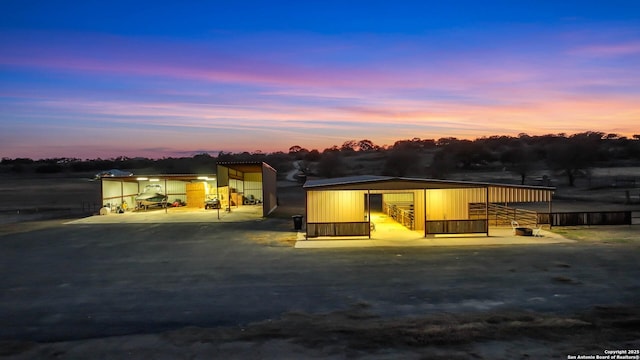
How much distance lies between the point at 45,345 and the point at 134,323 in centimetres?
179

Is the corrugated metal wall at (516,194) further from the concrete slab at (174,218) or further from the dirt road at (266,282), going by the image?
the concrete slab at (174,218)

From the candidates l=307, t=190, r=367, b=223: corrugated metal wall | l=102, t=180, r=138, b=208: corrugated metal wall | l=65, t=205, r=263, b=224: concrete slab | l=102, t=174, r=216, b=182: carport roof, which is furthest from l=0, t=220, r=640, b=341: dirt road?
l=102, t=174, r=216, b=182: carport roof

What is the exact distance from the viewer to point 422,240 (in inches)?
875

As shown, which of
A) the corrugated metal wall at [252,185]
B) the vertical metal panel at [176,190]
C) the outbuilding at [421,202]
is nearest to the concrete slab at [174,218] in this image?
the vertical metal panel at [176,190]

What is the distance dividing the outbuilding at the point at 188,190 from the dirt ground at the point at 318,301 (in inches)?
773

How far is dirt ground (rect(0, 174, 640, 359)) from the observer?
902 cm

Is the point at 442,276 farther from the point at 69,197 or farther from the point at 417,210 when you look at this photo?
the point at 69,197

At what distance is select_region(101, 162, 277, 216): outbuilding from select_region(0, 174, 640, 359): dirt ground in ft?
64.4

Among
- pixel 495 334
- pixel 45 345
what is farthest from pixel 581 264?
pixel 45 345

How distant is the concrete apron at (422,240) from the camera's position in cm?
2130

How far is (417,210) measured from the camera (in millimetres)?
25891

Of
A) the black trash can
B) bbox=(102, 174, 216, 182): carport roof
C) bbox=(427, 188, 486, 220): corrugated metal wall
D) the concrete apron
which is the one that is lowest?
the concrete apron

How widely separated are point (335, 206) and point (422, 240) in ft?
17.0

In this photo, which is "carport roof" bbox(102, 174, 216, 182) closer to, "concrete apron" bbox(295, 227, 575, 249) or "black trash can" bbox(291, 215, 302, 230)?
"black trash can" bbox(291, 215, 302, 230)
